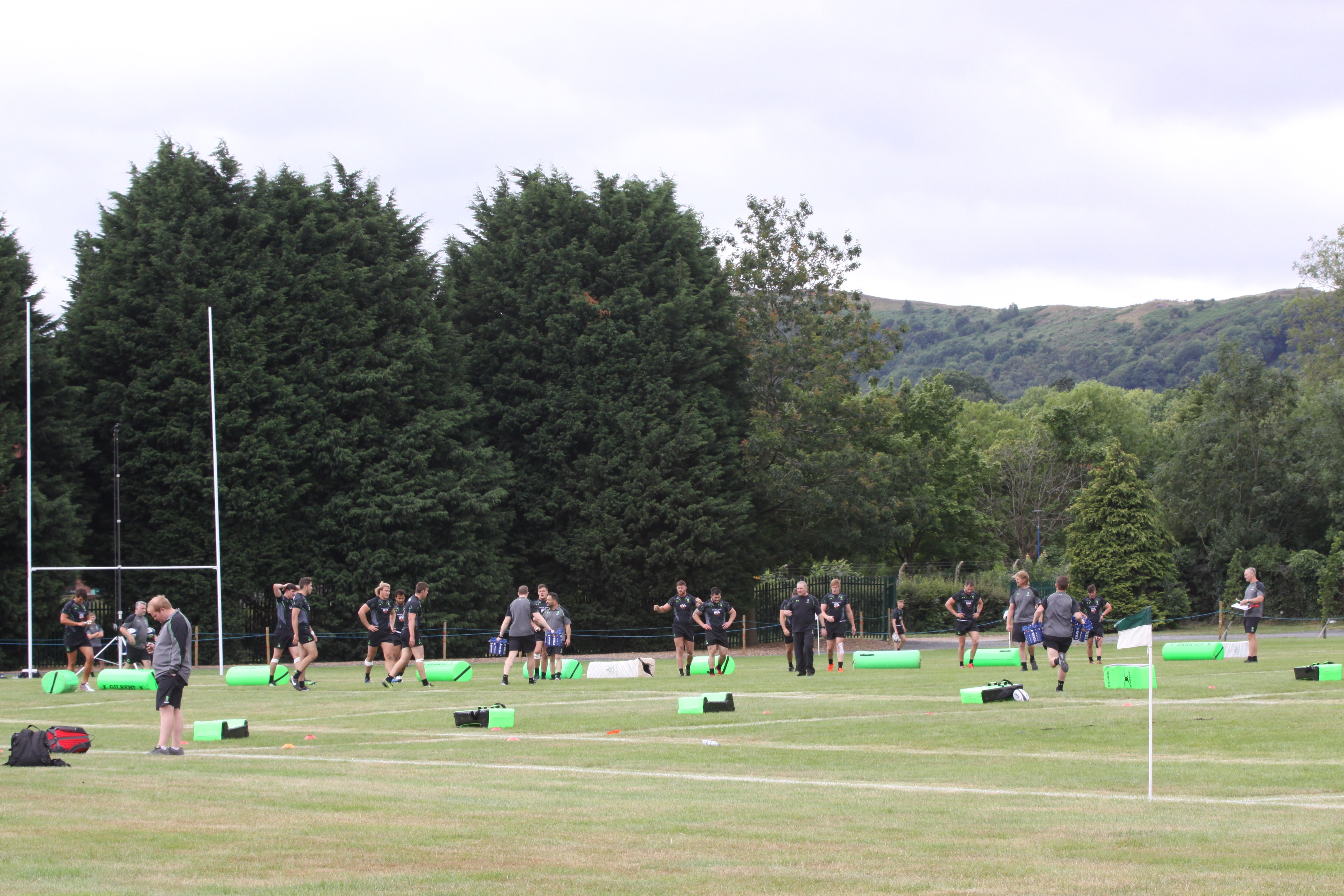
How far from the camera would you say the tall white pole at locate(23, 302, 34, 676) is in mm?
32562

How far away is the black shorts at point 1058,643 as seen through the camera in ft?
73.8

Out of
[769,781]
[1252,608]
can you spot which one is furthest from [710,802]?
[1252,608]

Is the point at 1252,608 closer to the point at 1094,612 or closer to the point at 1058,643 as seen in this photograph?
the point at 1094,612

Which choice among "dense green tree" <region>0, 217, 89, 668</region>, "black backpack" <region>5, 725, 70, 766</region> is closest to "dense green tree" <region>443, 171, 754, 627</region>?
"dense green tree" <region>0, 217, 89, 668</region>

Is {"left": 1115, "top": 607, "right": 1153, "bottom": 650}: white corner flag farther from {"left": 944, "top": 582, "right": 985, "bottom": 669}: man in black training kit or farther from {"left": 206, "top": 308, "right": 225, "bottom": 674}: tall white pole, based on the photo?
{"left": 206, "top": 308, "right": 225, "bottom": 674}: tall white pole

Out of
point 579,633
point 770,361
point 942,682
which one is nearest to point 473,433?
point 579,633

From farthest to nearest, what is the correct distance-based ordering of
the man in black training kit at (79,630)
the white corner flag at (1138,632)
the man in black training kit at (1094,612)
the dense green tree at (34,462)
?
1. the dense green tree at (34,462)
2. the man in black training kit at (1094,612)
3. the man in black training kit at (79,630)
4. the white corner flag at (1138,632)

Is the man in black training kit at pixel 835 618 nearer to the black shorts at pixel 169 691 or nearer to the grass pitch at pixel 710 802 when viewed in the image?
the grass pitch at pixel 710 802

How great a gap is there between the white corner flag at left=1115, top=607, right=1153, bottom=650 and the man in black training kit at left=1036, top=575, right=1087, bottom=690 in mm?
9296

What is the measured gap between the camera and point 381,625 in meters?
27.3

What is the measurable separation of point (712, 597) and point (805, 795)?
17.1 m

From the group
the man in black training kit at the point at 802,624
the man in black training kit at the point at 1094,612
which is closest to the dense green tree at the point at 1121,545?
the man in black training kit at the point at 1094,612

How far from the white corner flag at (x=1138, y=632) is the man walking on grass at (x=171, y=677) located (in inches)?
365

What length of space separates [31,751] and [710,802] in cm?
694
